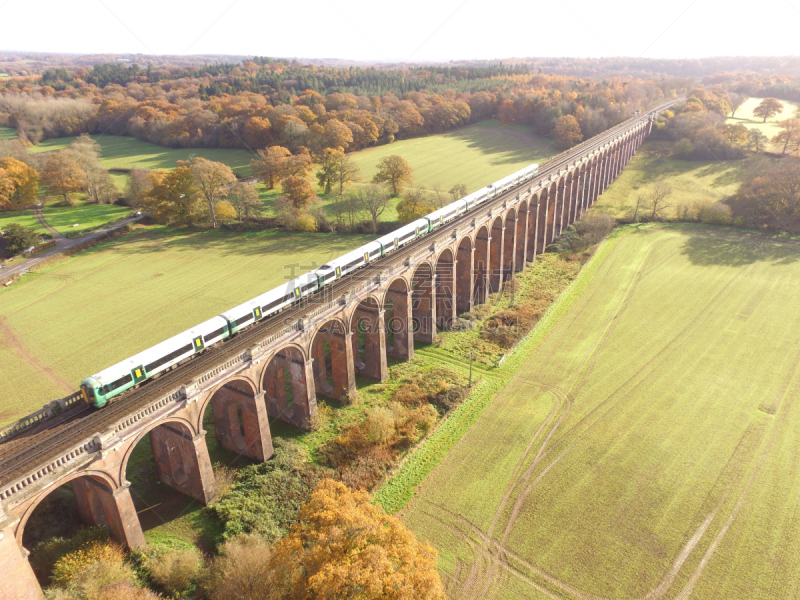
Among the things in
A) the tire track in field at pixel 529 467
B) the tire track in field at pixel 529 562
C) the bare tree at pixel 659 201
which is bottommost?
the tire track in field at pixel 529 562

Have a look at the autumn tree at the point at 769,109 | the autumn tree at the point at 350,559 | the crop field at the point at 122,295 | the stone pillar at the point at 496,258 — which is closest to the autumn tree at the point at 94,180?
the crop field at the point at 122,295

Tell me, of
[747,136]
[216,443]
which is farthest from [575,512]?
[747,136]

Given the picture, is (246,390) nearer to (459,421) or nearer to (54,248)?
(459,421)

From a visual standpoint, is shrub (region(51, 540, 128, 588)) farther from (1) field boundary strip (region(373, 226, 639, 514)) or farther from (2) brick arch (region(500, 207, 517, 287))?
(2) brick arch (region(500, 207, 517, 287))

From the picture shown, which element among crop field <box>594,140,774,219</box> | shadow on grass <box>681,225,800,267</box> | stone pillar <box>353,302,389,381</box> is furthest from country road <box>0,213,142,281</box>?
shadow on grass <box>681,225,800,267</box>

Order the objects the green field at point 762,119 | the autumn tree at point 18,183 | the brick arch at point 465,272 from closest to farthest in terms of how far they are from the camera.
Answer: the brick arch at point 465,272 < the autumn tree at point 18,183 < the green field at point 762,119

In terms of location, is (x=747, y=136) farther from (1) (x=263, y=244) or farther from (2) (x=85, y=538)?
(2) (x=85, y=538)

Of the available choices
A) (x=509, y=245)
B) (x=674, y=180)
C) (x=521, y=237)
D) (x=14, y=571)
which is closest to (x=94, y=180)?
(x=509, y=245)

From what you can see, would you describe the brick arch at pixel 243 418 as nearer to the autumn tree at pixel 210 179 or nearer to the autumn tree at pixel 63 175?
the autumn tree at pixel 210 179
